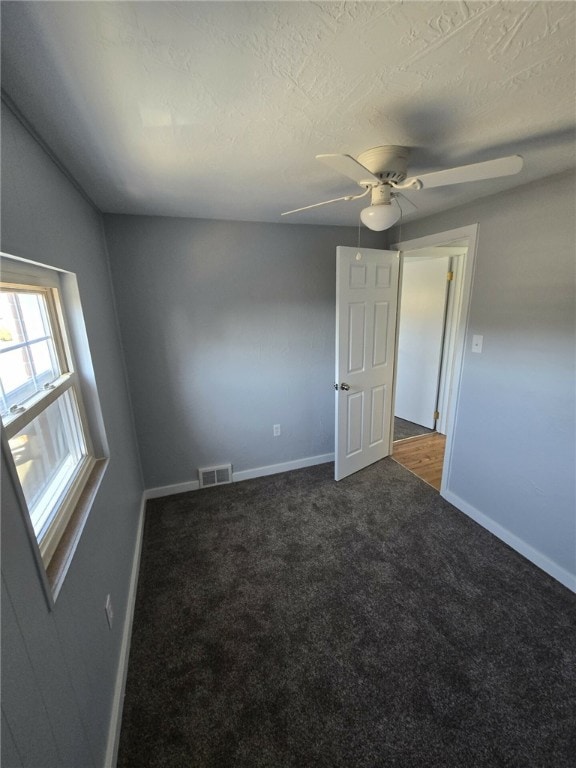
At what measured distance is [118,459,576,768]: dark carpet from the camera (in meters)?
1.16

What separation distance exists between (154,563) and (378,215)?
2.35 metres

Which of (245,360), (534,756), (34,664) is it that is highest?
(245,360)

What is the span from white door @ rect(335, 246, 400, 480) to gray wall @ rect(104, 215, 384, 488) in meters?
0.37

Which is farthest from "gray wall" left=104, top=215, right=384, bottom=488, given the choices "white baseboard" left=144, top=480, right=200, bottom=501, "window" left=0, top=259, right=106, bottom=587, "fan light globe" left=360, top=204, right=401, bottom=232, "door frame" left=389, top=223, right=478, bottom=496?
"fan light globe" left=360, top=204, right=401, bottom=232

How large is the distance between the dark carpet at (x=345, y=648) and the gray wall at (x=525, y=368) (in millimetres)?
344

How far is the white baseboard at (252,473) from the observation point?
105 inches

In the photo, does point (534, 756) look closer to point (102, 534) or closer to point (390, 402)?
point (102, 534)

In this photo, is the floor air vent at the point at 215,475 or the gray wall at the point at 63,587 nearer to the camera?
the gray wall at the point at 63,587

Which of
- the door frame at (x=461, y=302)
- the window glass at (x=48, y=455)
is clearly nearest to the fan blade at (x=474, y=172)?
the door frame at (x=461, y=302)

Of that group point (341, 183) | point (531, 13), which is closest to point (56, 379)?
point (341, 183)

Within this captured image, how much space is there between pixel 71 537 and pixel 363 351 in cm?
228

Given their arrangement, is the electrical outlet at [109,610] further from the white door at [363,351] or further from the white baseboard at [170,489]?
the white door at [363,351]

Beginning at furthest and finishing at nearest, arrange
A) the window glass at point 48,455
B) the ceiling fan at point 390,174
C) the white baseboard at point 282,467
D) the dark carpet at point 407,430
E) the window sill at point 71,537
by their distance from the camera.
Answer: the dark carpet at point 407,430 < the white baseboard at point 282,467 < the ceiling fan at point 390,174 < the window glass at point 48,455 < the window sill at point 71,537

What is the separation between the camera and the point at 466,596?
1.72 metres
